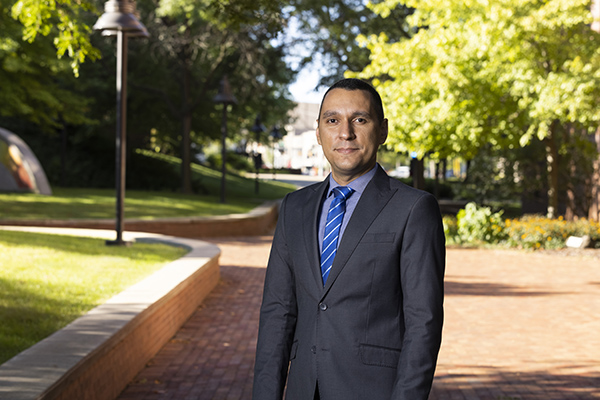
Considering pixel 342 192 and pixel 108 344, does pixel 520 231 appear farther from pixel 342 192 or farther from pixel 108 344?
pixel 342 192

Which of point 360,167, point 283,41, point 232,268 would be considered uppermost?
point 283,41

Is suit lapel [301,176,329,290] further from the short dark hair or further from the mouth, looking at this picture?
the short dark hair

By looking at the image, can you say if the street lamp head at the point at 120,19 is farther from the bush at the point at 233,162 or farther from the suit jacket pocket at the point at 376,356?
the bush at the point at 233,162

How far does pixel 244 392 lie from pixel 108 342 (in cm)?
117

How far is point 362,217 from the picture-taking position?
2.25 metres

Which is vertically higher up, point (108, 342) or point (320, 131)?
point (320, 131)

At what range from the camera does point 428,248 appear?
85.5 inches

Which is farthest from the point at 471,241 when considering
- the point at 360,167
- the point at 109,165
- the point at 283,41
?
the point at 109,165

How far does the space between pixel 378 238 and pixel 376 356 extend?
0.38 m

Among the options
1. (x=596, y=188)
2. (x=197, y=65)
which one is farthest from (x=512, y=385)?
(x=197, y=65)

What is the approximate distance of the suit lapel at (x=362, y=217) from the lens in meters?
2.20

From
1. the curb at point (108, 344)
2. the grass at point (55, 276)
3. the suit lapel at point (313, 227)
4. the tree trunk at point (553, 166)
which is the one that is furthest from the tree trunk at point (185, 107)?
the suit lapel at point (313, 227)

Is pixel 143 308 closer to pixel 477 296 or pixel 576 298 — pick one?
pixel 477 296

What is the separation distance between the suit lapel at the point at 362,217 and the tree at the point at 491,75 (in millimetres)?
13396
